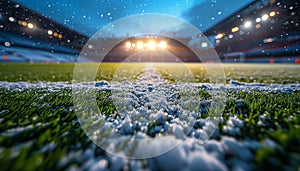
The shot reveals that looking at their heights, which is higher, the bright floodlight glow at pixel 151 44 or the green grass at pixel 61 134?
the bright floodlight glow at pixel 151 44

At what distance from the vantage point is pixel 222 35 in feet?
93.2

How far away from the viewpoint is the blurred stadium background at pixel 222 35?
17338mm

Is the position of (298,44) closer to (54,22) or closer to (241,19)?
Result: (241,19)

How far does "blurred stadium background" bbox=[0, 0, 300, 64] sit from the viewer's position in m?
17.3

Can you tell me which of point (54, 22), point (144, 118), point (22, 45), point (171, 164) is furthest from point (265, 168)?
point (22, 45)

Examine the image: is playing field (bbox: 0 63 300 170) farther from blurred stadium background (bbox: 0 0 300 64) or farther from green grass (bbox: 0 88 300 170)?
blurred stadium background (bbox: 0 0 300 64)

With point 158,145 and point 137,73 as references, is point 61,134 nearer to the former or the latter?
point 158,145

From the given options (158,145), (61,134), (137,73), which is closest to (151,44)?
(137,73)

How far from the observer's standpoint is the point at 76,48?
121 feet

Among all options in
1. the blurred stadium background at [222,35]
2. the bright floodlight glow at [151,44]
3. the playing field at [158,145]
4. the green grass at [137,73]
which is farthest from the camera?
the bright floodlight glow at [151,44]

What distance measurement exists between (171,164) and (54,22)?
2943 cm

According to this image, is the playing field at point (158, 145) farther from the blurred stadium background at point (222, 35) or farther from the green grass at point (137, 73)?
the blurred stadium background at point (222, 35)

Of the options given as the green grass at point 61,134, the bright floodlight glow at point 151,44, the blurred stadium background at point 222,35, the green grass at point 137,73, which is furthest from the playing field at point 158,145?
the bright floodlight glow at point 151,44

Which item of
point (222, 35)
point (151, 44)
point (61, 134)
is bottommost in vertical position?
point (61, 134)
